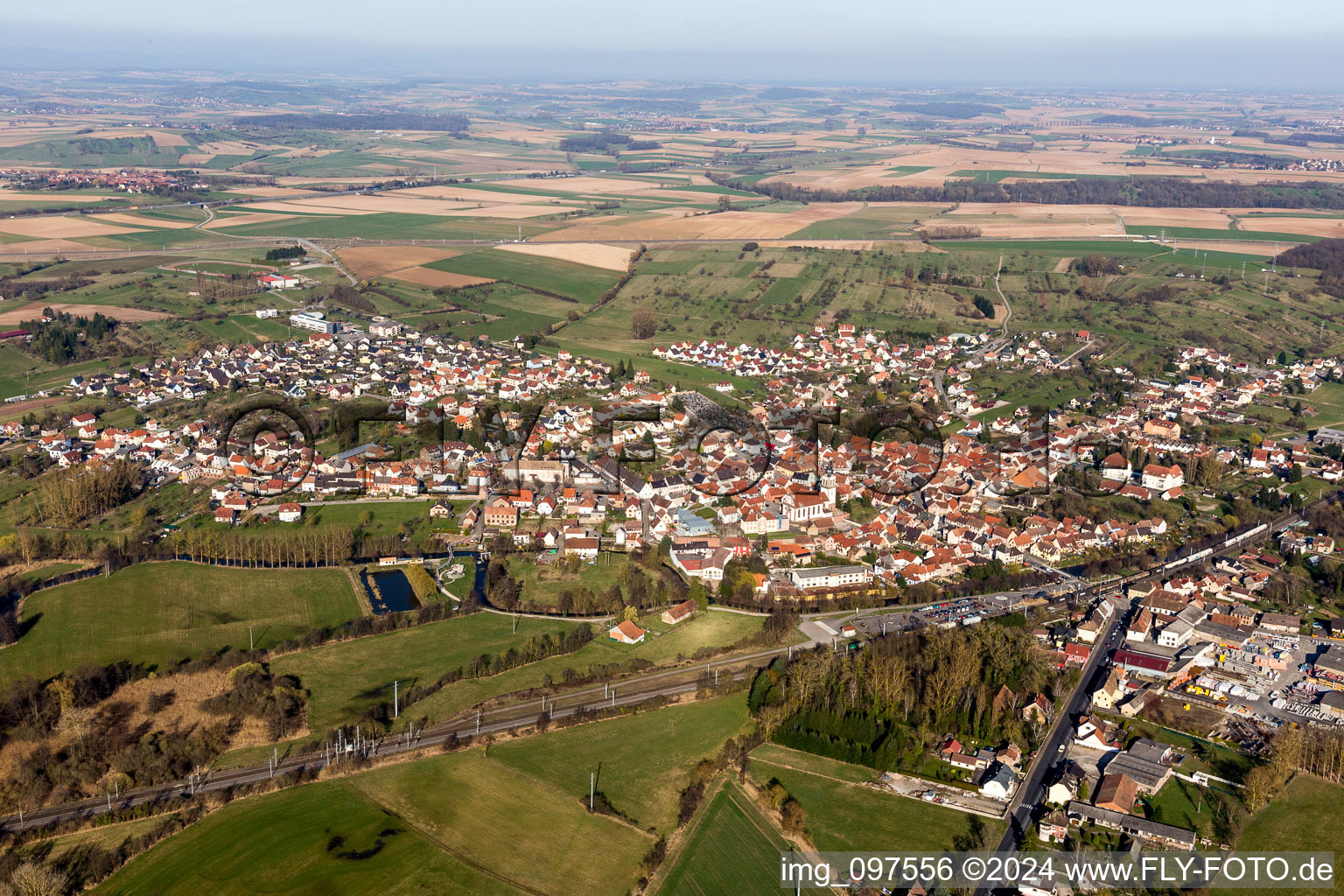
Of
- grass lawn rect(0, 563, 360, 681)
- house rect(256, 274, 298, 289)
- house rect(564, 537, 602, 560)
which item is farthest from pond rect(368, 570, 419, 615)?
house rect(256, 274, 298, 289)

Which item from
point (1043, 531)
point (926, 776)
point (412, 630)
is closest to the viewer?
point (926, 776)

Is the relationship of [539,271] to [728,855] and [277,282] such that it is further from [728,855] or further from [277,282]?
[728,855]

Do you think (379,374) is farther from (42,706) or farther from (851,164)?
(851,164)

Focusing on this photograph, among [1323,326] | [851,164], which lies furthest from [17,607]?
[851,164]

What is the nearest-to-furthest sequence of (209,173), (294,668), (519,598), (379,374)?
(294,668) < (519,598) < (379,374) < (209,173)

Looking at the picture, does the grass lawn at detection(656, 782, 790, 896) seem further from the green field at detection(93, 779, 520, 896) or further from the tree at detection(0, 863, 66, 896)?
the tree at detection(0, 863, 66, 896)

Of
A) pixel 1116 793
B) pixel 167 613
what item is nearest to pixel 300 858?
pixel 167 613
